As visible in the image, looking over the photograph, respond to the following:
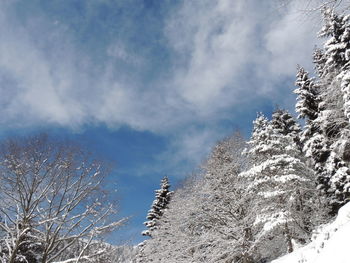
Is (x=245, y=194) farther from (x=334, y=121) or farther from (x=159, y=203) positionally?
(x=159, y=203)

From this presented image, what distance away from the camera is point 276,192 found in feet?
55.9

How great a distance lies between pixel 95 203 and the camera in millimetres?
14664

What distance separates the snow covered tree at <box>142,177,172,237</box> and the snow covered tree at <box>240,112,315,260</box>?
14.0 meters

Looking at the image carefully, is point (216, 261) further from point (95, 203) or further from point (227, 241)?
point (95, 203)

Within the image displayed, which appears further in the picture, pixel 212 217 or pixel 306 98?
pixel 306 98

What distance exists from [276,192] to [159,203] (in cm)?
1725

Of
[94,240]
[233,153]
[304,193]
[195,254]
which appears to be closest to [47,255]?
[94,240]

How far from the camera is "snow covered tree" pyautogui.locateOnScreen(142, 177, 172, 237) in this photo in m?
30.5

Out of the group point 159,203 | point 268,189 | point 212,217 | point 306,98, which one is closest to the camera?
point 268,189

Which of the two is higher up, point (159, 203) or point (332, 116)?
point (159, 203)

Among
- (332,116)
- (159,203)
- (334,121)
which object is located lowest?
(334,121)

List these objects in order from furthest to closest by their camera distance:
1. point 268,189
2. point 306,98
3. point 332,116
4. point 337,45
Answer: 1. point 306,98
2. point 268,189
3. point 337,45
4. point 332,116

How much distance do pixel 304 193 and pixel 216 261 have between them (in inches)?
309

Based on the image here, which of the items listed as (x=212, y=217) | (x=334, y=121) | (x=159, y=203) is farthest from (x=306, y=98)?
(x=159, y=203)
